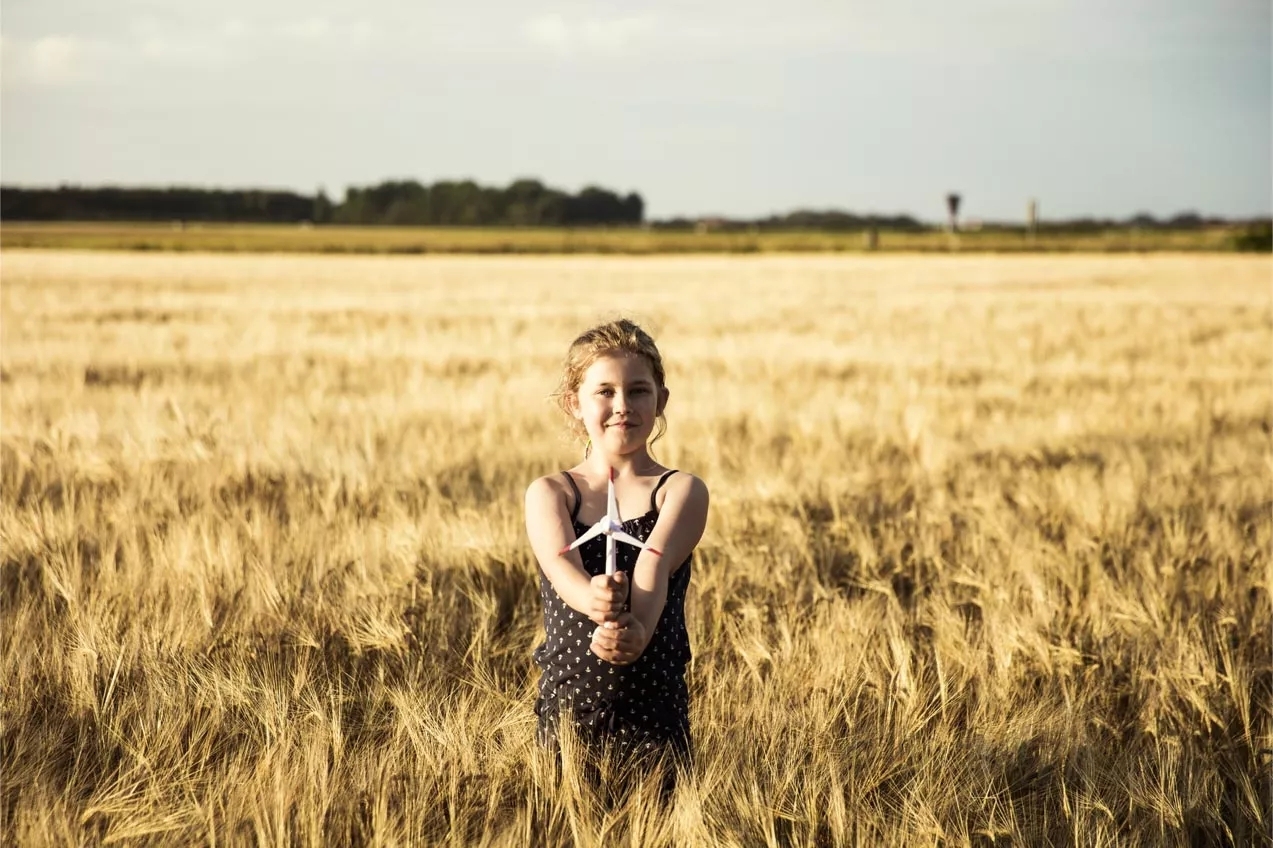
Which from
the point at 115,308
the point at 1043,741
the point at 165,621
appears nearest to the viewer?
the point at 1043,741

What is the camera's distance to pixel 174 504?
3.79 m

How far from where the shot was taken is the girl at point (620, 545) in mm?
2033

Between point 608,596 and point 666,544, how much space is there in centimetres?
21

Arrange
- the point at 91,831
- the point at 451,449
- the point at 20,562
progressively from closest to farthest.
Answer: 1. the point at 91,831
2. the point at 20,562
3. the point at 451,449

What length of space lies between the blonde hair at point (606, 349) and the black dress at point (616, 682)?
0.19 m

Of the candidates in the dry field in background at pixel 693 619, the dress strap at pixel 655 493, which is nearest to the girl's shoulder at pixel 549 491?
the dress strap at pixel 655 493

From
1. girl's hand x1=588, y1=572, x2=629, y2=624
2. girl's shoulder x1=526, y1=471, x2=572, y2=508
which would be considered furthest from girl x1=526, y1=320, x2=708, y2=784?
girl's hand x1=588, y1=572, x2=629, y2=624

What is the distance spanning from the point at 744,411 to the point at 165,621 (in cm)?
430

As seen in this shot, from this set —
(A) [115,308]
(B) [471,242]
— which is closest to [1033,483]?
(A) [115,308]

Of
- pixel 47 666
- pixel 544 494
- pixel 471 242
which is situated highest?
pixel 471 242

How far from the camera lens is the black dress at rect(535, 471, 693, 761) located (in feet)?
6.75

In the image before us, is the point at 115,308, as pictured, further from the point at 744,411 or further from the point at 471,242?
the point at 471,242

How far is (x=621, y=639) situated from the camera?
1890mm

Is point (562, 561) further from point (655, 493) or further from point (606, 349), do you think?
point (606, 349)
